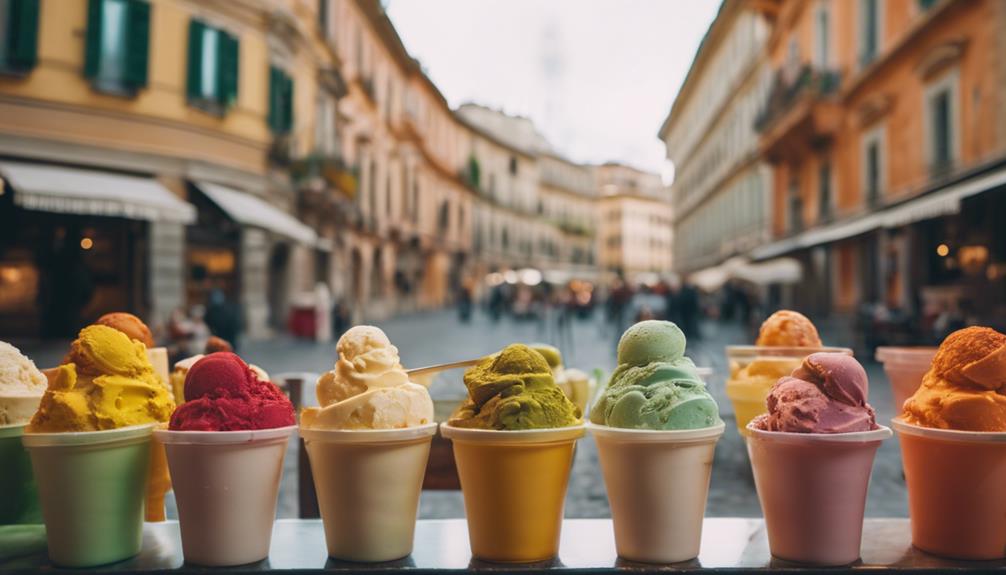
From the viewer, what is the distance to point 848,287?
20.3m

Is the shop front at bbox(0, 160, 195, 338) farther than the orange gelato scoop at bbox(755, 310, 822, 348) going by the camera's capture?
Yes

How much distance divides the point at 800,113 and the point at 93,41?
1589cm

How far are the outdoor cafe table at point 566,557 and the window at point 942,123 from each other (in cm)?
1434

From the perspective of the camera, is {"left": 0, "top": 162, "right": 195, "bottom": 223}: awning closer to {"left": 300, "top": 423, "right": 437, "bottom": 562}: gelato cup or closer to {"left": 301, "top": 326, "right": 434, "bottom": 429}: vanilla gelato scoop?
{"left": 301, "top": 326, "right": 434, "bottom": 429}: vanilla gelato scoop

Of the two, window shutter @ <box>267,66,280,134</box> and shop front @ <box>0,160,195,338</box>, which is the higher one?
window shutter @ <box>267,66,280,134</box>

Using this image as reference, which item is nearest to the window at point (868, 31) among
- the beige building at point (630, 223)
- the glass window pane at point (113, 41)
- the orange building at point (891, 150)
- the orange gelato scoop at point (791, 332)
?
the orange building at point (891, 150)

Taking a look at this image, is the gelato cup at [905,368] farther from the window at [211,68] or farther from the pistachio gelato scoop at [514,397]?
the window at [211,68]

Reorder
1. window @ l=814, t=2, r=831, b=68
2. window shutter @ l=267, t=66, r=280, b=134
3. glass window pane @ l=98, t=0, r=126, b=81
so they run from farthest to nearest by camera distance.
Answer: window @ l=814, t=2, r=831, b=68, window shutter @ l=267, t=66, r=280, b=134, glass window pane @ l=98, t=0, r=126, b=81

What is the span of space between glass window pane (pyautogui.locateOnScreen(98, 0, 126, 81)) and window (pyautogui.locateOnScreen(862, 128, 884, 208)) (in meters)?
15.2

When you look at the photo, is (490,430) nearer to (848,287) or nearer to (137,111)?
(137,111)

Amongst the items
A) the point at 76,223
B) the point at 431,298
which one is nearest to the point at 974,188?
the point at 76,223

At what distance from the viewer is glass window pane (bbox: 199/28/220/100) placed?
1530 cm

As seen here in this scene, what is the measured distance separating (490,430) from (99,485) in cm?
80

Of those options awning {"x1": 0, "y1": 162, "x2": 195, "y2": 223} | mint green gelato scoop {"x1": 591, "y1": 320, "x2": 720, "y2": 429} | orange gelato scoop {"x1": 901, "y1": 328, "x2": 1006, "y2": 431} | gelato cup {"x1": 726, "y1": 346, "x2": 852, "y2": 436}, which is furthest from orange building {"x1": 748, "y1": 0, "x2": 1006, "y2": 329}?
awning {"x1": 0, "y1": 162, "x2": 195, "y2": 223}
